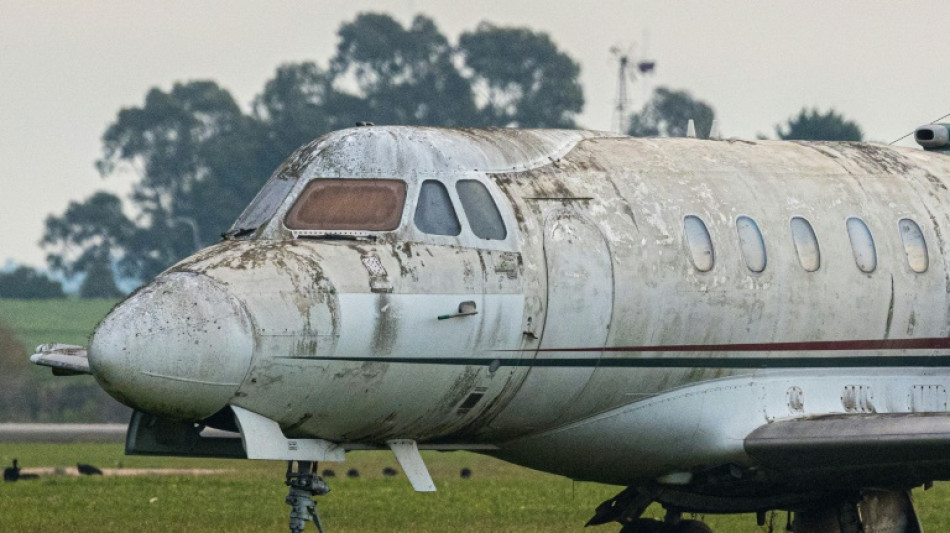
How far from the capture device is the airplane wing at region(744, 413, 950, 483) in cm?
1630

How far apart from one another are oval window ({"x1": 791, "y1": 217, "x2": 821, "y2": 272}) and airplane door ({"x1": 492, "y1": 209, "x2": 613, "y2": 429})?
2.00 m

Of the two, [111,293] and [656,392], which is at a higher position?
[656,392]

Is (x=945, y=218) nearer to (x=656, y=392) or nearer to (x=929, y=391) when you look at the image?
(x=929, y=391)

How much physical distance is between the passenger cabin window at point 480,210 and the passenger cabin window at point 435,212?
110mm

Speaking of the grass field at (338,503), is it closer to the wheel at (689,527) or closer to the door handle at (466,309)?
the wheel at (689,527)

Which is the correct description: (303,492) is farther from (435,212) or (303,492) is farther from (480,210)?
(480,210)

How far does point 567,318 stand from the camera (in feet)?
52.1

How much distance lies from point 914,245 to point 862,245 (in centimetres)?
61

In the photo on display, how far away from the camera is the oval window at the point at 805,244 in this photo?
17.4m

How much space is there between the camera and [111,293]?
102500 mm

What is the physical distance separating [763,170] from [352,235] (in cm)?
420

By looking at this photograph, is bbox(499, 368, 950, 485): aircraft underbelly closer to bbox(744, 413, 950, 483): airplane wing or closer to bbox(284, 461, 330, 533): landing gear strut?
bbox(744, 413, 950, 483): airplane wing

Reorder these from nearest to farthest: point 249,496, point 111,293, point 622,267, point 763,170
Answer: point 622,267
point 763,170
point 249,496
point 111,293

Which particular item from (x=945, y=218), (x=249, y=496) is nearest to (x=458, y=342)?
(x=945, y=218)
